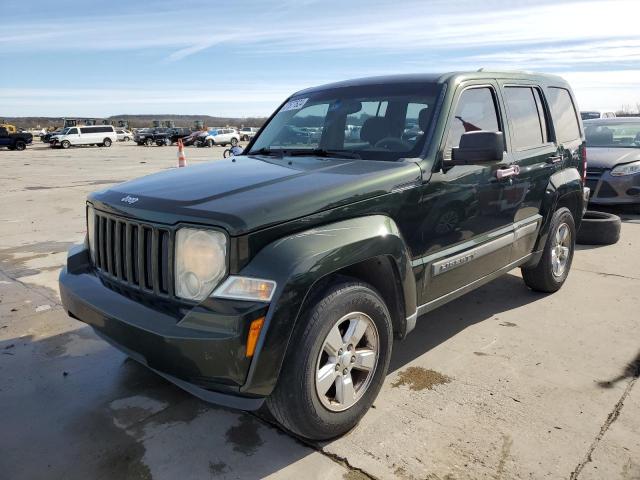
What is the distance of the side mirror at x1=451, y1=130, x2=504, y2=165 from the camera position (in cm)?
311

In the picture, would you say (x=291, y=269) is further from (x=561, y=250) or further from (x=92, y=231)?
(x=561, y=250)

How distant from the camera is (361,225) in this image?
8.92 ft

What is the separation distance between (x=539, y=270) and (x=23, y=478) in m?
→ 4.11

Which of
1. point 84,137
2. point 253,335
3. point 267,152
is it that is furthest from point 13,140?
point 253,335

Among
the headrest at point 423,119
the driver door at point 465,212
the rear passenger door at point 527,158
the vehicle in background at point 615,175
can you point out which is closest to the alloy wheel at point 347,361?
the driver door at point 465,212

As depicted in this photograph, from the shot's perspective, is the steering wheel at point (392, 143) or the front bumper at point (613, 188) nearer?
the steering wheel at point (392, 143)

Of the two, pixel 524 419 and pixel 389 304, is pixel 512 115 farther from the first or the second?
pixel 524 419

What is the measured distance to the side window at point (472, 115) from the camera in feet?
11.2

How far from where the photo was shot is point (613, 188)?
8.13 meters

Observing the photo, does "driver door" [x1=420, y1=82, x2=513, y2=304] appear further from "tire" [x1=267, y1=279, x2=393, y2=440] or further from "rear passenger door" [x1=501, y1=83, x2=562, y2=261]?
"tire" [x1=267, y1=279, x2=393, y2=440]

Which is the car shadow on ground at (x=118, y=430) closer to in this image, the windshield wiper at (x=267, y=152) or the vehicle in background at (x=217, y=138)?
the windshield wiper at (x=267, y=152)

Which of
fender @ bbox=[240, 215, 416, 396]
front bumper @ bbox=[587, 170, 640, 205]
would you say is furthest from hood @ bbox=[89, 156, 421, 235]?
front bumper @ bbox=[587, 170, 640, 205]

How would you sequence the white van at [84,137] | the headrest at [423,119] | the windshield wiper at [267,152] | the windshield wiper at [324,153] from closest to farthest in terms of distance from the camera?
the headrest at [423,119]
the windshield wiper at [324,153]
the windshield wiper at [267,152]
the white van at [84,137]

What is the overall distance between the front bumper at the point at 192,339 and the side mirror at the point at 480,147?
1669 millimetres
